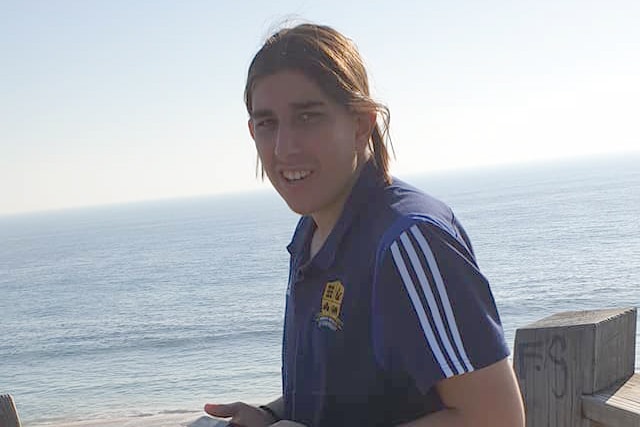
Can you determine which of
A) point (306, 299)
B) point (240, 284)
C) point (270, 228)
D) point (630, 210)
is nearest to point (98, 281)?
point (240, 284)

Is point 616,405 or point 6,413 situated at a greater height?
point 616,405

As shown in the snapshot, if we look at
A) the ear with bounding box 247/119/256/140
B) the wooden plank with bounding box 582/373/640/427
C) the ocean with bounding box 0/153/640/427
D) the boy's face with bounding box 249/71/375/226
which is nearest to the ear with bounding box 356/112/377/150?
the boy's face with bounding box 249/71/375/226

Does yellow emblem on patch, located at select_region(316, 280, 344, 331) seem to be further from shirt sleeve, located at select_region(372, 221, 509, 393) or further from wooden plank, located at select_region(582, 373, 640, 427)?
wooden plank, located at select_region(582, 373, 640, 427)

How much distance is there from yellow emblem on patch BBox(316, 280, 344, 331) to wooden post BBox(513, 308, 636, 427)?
0.59 m

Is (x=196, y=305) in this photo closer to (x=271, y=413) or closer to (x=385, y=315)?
(x=271, y=413)

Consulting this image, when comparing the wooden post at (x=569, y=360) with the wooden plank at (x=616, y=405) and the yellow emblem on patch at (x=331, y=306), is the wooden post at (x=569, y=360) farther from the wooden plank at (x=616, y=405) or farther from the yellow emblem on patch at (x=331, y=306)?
the yellow emblem on patch at (x=331, y=306)

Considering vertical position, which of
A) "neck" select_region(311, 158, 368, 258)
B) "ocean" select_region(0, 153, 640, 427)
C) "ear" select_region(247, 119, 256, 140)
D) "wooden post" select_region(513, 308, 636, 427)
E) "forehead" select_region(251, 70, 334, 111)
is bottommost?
"ocean" select_region(0, 153, 640, 427)

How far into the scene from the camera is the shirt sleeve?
130cm

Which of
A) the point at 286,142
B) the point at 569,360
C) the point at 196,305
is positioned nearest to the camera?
the point at 286,142

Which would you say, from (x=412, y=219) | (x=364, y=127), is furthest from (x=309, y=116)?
(x=412, y=219)

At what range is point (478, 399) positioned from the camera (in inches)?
51.8

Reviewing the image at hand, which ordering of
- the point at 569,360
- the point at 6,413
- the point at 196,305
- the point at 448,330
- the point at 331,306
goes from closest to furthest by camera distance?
the point at 448,330 → the point at 331,306 → the point at 569,360 → the point at 6,413 → the point at 196,305

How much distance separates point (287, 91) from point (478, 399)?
2.54ft

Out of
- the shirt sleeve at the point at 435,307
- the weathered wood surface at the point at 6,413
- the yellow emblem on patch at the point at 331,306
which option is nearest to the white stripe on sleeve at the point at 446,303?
the shirt sleeve at the point at 435,307
